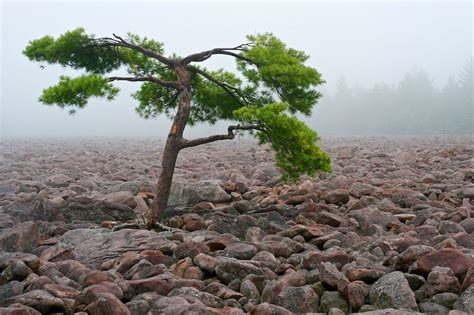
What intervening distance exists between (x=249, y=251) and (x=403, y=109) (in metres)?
89.1

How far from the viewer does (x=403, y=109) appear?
3541 inches

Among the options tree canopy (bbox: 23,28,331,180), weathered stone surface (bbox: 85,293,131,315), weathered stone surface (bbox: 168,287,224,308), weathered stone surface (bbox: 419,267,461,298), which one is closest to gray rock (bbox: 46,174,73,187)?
tree canopy (bbox: 23,28,331,180)

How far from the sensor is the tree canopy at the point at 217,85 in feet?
26.9

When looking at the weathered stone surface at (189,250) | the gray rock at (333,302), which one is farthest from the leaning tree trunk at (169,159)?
the gray rock at (333,302)

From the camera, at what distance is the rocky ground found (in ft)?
16.3

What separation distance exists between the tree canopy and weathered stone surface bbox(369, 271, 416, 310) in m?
3.26

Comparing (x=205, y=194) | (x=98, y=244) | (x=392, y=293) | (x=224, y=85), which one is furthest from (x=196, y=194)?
(x=392, y=293)

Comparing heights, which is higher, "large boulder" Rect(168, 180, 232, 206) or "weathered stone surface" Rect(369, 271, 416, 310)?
"large boulder" Rect(168, 180, 232, 206)

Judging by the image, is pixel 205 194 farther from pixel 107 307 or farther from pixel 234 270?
pixel 107 307

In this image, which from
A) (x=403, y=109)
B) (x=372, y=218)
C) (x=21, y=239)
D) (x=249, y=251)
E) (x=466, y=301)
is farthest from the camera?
(x=403, y=109)

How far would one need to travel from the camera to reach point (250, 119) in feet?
26.6

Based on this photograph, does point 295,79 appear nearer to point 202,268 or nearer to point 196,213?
point 196,213

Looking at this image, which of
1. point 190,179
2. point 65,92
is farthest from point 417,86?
point 65,92

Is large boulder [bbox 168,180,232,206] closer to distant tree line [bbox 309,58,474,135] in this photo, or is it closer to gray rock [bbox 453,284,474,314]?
gray rock [bbox 453,284,474,314]
